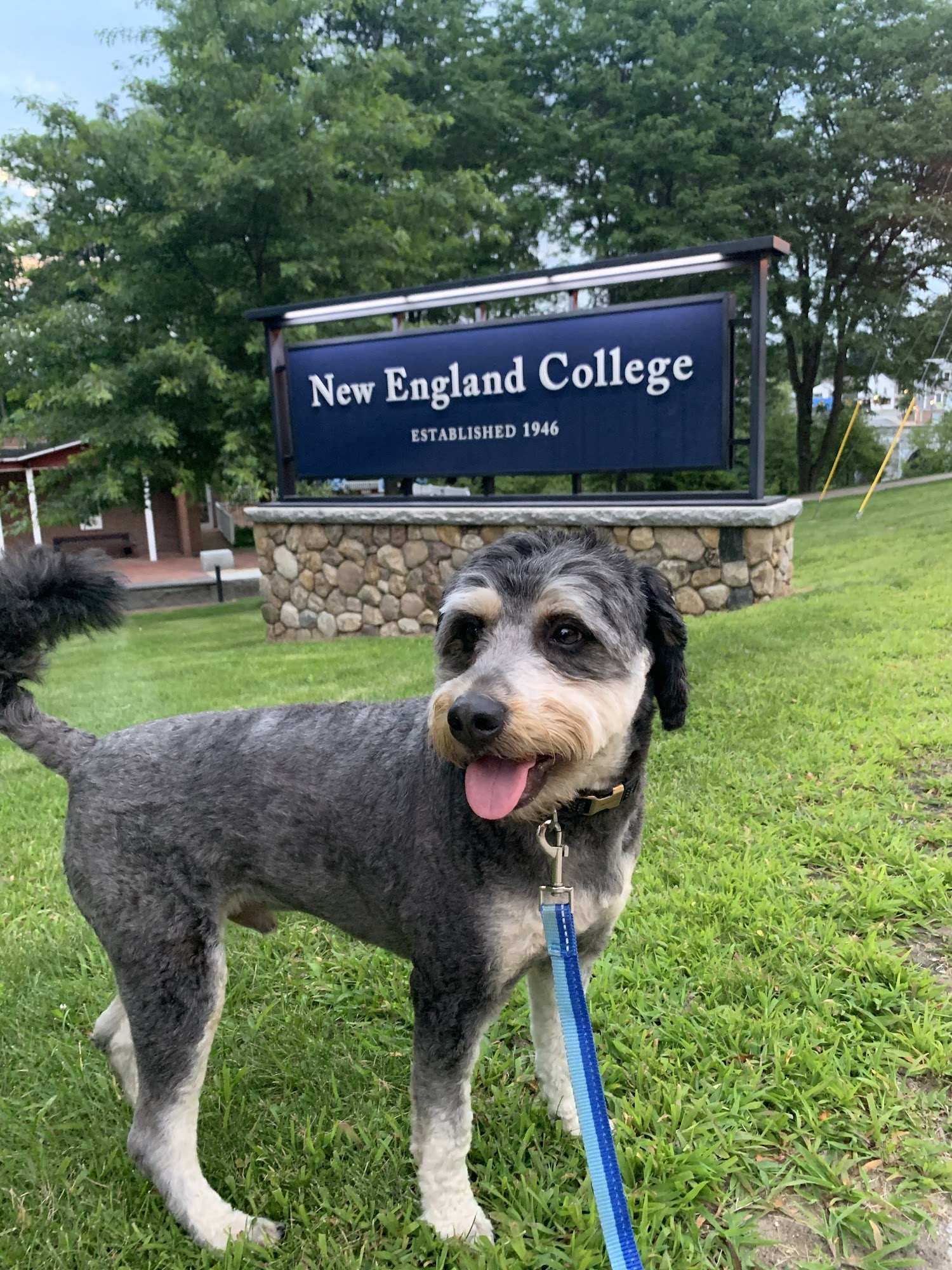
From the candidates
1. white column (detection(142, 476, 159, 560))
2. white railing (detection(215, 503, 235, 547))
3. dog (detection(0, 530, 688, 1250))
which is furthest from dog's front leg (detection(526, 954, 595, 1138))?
white railing (detection(215, 503, 235, 547))

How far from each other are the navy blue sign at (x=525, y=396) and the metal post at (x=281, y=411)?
21 centimetres

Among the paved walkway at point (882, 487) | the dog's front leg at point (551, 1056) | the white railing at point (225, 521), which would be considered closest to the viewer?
the dog's front leg at point (551, 1056)

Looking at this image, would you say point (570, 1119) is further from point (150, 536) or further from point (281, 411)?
point (150, 536)

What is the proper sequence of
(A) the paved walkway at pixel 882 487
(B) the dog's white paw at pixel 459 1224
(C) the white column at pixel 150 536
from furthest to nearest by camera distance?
1. (C) the white column at pixel 150 536
2. (A) the paved walkway at pixel 882 487
3. (B) the dog's white paw at pixel 459 1224

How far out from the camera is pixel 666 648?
7.34 feet

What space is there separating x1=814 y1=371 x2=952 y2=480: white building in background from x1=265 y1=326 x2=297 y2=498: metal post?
1835cm

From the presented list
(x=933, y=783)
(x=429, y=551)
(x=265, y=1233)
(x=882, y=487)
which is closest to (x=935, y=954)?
(x=933, y=783)

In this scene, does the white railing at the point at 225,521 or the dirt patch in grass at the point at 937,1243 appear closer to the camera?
the dirt patch in grass at the point at 937,1243

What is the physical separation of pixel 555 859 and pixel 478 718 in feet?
1.52

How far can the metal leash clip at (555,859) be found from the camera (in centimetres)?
196

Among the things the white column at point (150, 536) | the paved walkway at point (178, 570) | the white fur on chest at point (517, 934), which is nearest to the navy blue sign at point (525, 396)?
the white fur on chest at point (517, 934)

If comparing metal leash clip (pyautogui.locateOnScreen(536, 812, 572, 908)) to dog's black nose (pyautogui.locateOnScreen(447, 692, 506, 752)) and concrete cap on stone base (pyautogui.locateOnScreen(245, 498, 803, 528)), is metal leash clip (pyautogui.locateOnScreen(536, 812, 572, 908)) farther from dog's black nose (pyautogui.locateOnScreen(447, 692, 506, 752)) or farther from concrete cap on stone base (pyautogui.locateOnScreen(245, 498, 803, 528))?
concrete cap on stone base (pyautogui.locateOnScreen(245, 498, 803, 528))

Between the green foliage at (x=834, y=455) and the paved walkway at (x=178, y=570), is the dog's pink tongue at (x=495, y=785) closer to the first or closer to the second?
the paved walkway at (x=178, y=570)

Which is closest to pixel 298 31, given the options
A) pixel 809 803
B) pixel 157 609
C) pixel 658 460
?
pixel 157 609
